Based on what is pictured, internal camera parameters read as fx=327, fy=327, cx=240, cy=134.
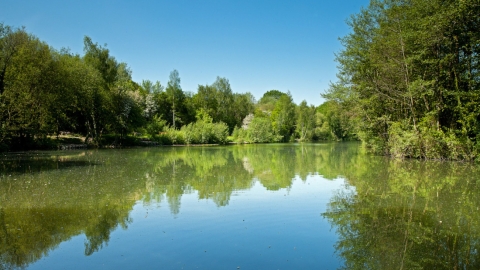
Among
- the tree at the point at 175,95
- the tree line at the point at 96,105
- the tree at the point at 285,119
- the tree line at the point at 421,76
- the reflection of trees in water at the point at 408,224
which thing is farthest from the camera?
the tree at the point at 285,119

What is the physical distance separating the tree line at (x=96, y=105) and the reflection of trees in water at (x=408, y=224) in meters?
27.0

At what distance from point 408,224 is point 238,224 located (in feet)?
12.5

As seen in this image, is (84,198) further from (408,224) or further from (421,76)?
(421,76)

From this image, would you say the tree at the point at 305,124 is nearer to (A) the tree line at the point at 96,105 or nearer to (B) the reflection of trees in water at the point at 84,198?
(A) the tree line at the point at 96,105

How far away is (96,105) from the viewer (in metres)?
41.1

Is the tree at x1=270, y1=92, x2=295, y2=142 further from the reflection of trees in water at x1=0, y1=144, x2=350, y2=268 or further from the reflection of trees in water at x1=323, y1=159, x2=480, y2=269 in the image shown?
the reflection of trees in water at x1=323, y1=159, x2=480, y2=269

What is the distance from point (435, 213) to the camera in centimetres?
830

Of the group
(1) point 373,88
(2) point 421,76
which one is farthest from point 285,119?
(2) point 421,76

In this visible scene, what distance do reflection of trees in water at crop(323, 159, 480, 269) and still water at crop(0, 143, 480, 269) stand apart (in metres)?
0.02

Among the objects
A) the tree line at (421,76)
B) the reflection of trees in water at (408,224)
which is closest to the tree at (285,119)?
the tree line at (421,76)

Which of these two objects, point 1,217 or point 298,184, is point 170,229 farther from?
point 298,184

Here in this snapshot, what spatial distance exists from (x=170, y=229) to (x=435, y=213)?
658cm

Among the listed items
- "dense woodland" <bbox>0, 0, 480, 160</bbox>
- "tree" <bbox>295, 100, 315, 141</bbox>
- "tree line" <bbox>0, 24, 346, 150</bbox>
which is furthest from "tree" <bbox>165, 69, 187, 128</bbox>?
"tree" <bbox>295, 100, 315, 141</bbox>

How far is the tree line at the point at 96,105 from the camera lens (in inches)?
1192
